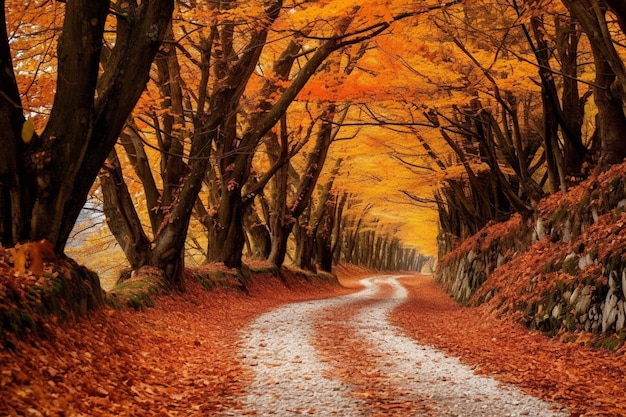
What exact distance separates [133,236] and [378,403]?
848cm

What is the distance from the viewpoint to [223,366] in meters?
7.35

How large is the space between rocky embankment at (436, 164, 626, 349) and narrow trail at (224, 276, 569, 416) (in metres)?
2.58

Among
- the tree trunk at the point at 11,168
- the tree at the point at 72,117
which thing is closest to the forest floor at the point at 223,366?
the tree trunk at the point at 11,168

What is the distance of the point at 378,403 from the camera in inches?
214

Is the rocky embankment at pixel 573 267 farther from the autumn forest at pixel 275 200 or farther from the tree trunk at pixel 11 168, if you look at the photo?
the tree trunk at pixel 11 168

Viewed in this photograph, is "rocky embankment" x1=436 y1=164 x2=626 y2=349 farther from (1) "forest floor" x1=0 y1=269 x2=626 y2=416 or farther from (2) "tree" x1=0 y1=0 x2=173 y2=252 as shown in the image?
(2) "tree" x1=0 y1=0 x2=173 y2=252

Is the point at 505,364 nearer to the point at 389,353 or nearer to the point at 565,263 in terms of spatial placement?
the point at 389,353

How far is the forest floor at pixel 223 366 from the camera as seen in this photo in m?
4.90

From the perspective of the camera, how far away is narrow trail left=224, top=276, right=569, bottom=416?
530 centimetres

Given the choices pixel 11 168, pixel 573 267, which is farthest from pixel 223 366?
pixel 573 267

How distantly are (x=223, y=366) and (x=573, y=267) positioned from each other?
688cm

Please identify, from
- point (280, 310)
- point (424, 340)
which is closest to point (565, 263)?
point (424, 340)

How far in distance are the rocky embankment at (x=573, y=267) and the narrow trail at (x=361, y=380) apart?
8.46ft

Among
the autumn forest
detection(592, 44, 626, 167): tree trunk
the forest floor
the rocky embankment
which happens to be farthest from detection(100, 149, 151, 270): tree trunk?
detection(592, 44, 626, 167): tree trunk
